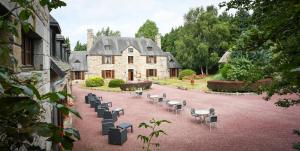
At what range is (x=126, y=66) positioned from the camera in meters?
46.5

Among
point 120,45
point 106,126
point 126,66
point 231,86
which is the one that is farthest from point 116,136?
point 120,45

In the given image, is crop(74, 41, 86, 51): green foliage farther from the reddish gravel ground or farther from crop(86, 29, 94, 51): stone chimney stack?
the reddish gravel ground

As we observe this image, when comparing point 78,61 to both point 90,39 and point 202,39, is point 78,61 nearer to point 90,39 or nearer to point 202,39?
point 90,39

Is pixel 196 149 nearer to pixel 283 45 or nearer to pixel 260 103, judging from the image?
pixel 283 45

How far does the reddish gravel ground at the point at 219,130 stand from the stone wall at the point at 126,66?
81.5ft

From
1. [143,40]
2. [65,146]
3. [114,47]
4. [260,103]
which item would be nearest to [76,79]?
[114,47]

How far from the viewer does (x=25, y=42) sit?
16.7 feet

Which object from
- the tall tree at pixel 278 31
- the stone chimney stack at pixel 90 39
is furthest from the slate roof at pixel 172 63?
the tall tree at pixel 278 31

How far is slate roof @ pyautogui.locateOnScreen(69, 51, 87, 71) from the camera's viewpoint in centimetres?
4341

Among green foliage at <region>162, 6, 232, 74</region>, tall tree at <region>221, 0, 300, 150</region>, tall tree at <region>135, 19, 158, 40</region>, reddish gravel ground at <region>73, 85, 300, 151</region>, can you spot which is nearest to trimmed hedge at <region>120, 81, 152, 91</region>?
reddish gravel ground at <region>73, 85, 300, 151</region>

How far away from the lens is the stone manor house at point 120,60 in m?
44.2

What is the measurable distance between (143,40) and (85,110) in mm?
32065

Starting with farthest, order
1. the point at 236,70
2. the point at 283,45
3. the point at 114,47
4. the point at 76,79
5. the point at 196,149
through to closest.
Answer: the point at 114,47
the point at 76,79
the point at 236,70
the point at 196,149
the point at 283,45

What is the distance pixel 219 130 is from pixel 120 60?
1348 inches
